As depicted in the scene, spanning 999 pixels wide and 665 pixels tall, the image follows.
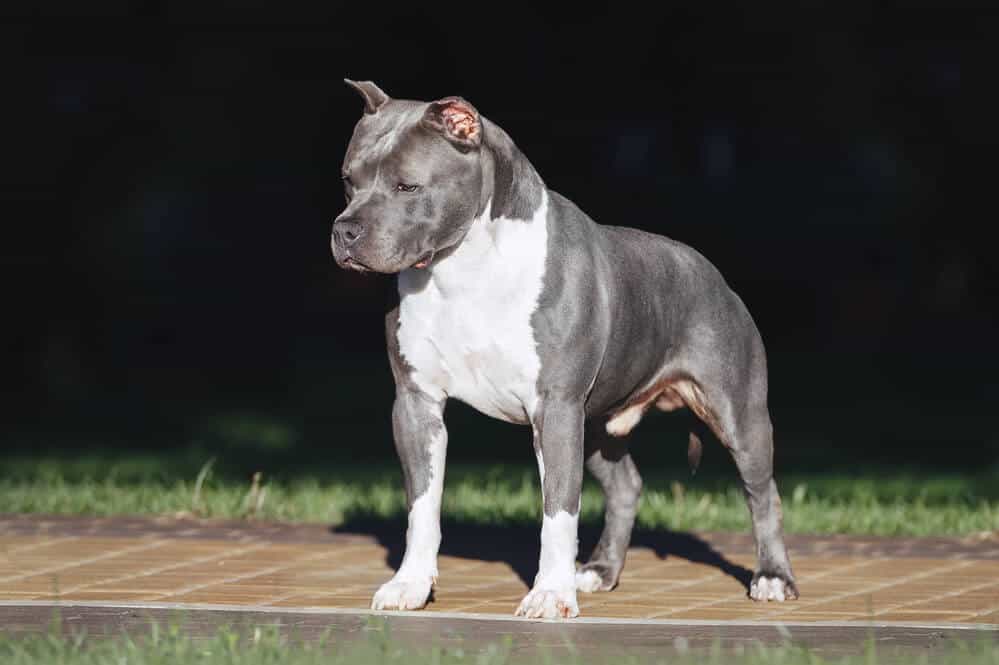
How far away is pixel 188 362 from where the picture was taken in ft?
61.9

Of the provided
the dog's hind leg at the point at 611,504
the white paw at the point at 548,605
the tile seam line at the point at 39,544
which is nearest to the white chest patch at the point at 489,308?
the white paw at the point at 548,605

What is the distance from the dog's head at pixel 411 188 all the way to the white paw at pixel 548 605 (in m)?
1.24

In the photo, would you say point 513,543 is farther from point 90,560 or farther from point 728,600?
point 90,560

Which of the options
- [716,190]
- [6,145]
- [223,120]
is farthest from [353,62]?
[716,190]

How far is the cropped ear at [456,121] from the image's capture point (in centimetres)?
661

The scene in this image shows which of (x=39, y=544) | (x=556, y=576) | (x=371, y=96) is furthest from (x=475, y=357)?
(x=39, y=544)

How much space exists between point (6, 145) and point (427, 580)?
937cm

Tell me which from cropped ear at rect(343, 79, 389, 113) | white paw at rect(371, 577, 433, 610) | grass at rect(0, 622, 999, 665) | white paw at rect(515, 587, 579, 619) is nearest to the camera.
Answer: grass at rect(0, 622, 999, 665)

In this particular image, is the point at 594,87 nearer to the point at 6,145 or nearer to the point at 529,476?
the point at 6,145

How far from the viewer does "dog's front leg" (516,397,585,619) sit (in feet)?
21.6

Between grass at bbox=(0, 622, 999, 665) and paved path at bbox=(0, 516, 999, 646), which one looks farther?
paved path at bbox=(0, 516, 999, 646)

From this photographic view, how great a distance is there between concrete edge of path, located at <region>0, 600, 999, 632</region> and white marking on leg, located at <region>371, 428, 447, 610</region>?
0.33 feet

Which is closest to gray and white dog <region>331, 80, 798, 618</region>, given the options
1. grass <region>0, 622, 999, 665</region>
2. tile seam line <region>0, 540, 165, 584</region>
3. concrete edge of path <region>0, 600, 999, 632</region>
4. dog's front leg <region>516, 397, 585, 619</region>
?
dog's front leg <region>516, 397, 585, 619</region>

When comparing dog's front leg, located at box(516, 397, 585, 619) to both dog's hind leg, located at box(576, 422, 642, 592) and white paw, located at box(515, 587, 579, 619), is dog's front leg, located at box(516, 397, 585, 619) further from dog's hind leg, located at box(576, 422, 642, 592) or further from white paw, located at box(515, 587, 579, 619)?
dog's hind leg, located at box(576, 422, 642, 592)
